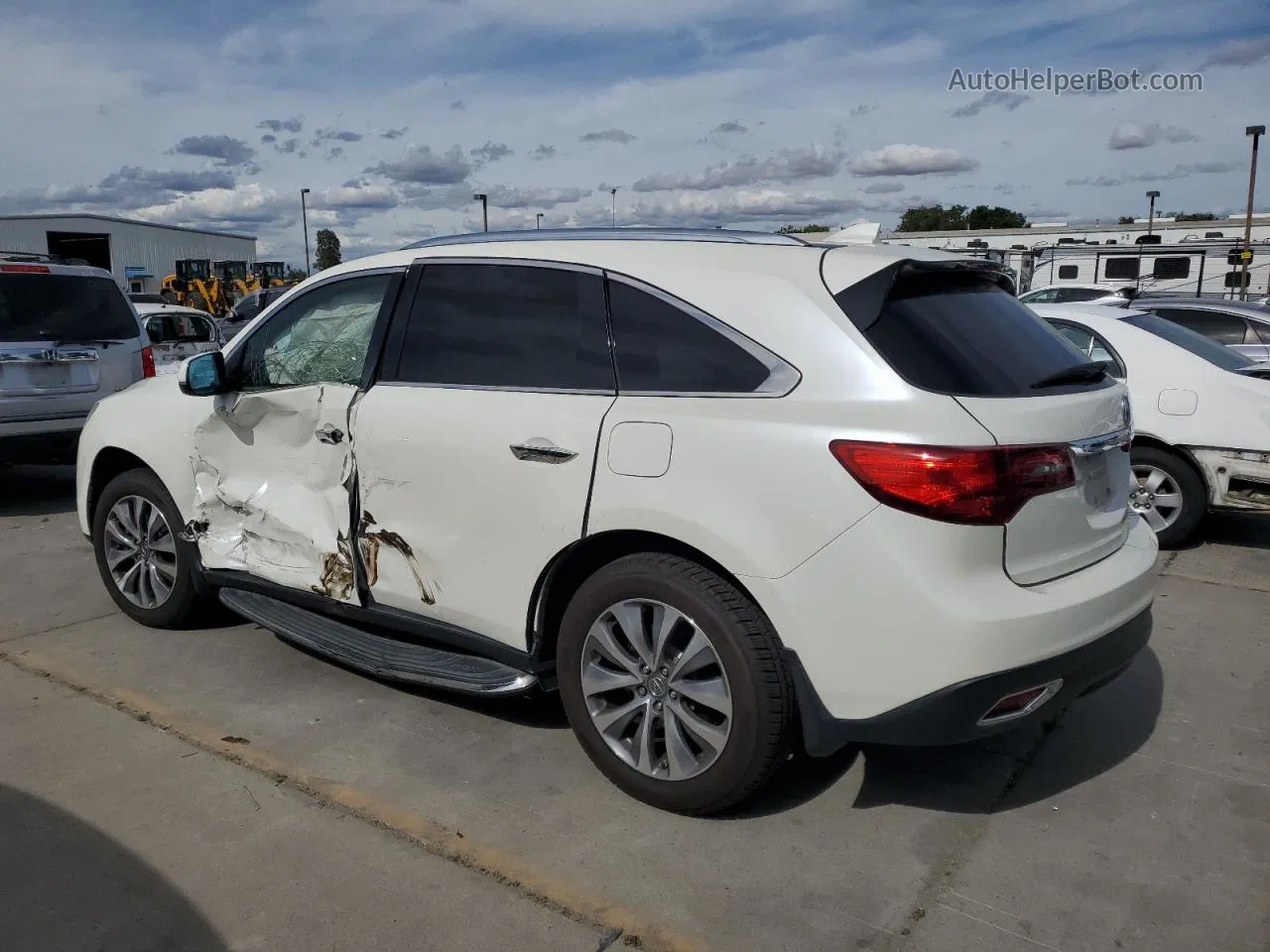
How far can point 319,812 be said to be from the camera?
11.1ft

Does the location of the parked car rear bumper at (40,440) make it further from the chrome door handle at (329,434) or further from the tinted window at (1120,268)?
the tinted window at (1120,268)

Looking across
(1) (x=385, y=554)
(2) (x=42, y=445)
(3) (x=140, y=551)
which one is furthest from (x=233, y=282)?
(1) (x=385, y=554)

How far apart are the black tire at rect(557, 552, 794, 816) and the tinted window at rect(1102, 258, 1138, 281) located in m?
29.9

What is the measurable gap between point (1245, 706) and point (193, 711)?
14.1 feet

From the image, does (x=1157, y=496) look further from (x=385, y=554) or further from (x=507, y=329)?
(x=385, y=554)

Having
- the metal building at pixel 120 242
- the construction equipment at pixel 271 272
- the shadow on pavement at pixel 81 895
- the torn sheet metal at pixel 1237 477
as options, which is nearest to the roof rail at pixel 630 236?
the shadow on pavement at pixel 81 895

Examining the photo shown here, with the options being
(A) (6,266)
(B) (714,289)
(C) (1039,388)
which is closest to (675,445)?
(B) (714,289)

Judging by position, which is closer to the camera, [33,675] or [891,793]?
[891,793]

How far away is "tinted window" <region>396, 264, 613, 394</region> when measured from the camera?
3520 mm

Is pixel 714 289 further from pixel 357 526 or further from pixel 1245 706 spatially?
pixel 1245 706

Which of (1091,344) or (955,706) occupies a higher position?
(1091,344)

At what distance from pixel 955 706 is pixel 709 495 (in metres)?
0.90

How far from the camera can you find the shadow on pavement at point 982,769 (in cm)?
351

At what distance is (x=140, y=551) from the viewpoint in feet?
16.8
